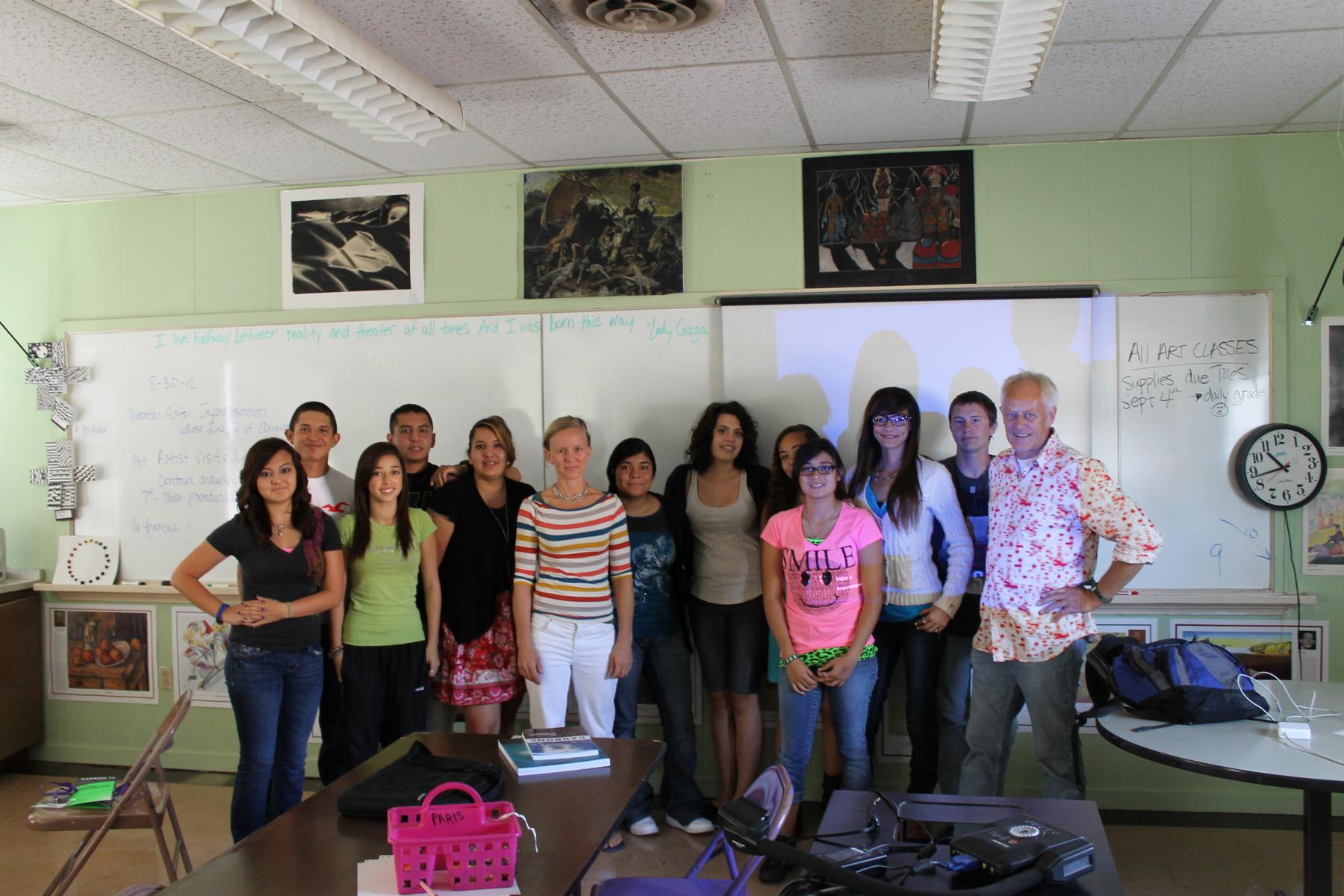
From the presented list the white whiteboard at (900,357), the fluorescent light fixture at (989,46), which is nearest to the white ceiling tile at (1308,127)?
the white whiteboard at (900,357)

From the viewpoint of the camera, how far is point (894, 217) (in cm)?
388

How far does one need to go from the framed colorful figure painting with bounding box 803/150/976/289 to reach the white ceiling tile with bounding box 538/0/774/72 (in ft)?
3.51

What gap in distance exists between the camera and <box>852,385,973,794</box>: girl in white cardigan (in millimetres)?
3275

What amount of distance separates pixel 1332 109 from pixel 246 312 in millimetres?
4521

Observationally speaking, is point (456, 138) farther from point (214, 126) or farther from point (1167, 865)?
point (1167, 865)

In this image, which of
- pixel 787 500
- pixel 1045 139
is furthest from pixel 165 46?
pixel 1045 139

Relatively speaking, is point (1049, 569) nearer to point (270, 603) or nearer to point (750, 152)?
point (750, 152)

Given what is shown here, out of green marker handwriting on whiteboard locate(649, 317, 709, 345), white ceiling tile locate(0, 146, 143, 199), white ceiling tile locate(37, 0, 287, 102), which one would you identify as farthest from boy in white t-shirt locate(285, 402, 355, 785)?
white ceiling tile locate(0, 146, 143, 199)

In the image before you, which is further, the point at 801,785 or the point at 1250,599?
the point at 1250,599

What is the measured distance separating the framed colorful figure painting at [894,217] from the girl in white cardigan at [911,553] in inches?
31.1

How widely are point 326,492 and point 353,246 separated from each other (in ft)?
4.20

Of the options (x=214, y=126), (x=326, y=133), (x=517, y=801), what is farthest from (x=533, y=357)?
(x=517, y=801)

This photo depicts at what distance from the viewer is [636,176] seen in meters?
4.06

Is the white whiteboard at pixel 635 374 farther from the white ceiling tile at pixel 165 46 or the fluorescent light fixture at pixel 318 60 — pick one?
the white ceiling tile at pixel 165 46
